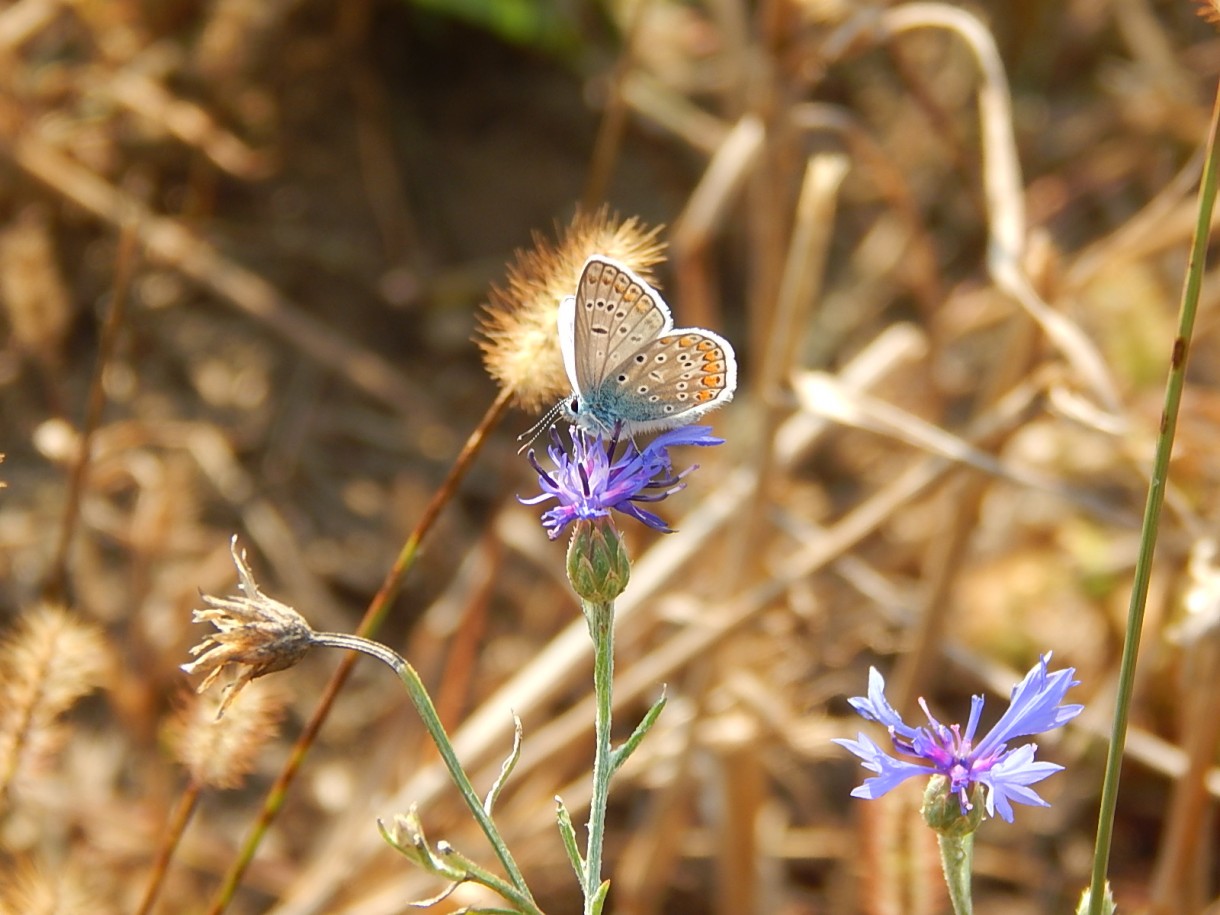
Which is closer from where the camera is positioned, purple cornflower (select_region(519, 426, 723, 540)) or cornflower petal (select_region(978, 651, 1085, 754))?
cornflower petal (select_region(978, 651, 1085, 754))

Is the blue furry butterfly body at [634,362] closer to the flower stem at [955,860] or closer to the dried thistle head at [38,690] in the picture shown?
the flower stem at [955,860]

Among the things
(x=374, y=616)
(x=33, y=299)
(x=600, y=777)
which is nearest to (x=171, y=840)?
(x=374, y=616)

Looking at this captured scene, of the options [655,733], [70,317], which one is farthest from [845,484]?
[70,317]

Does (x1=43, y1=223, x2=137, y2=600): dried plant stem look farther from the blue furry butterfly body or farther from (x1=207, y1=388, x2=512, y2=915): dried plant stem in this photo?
the blue furry butterfly body

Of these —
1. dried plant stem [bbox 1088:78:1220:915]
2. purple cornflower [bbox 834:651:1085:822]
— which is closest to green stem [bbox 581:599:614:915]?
purple cornflower [bbox 834:651:1085:822]

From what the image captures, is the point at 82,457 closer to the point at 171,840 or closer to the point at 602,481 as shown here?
the point at 171,840

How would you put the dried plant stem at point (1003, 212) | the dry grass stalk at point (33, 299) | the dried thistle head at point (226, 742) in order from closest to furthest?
the dried thistle head at point (226, 742)
the dried plant stem at point (1003, 212)
the dry grass stalk at point (33, 299)

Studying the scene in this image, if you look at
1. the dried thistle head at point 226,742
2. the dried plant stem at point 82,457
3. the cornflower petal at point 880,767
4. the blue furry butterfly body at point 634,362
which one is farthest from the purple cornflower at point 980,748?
the dried plant stem at point 82,457
